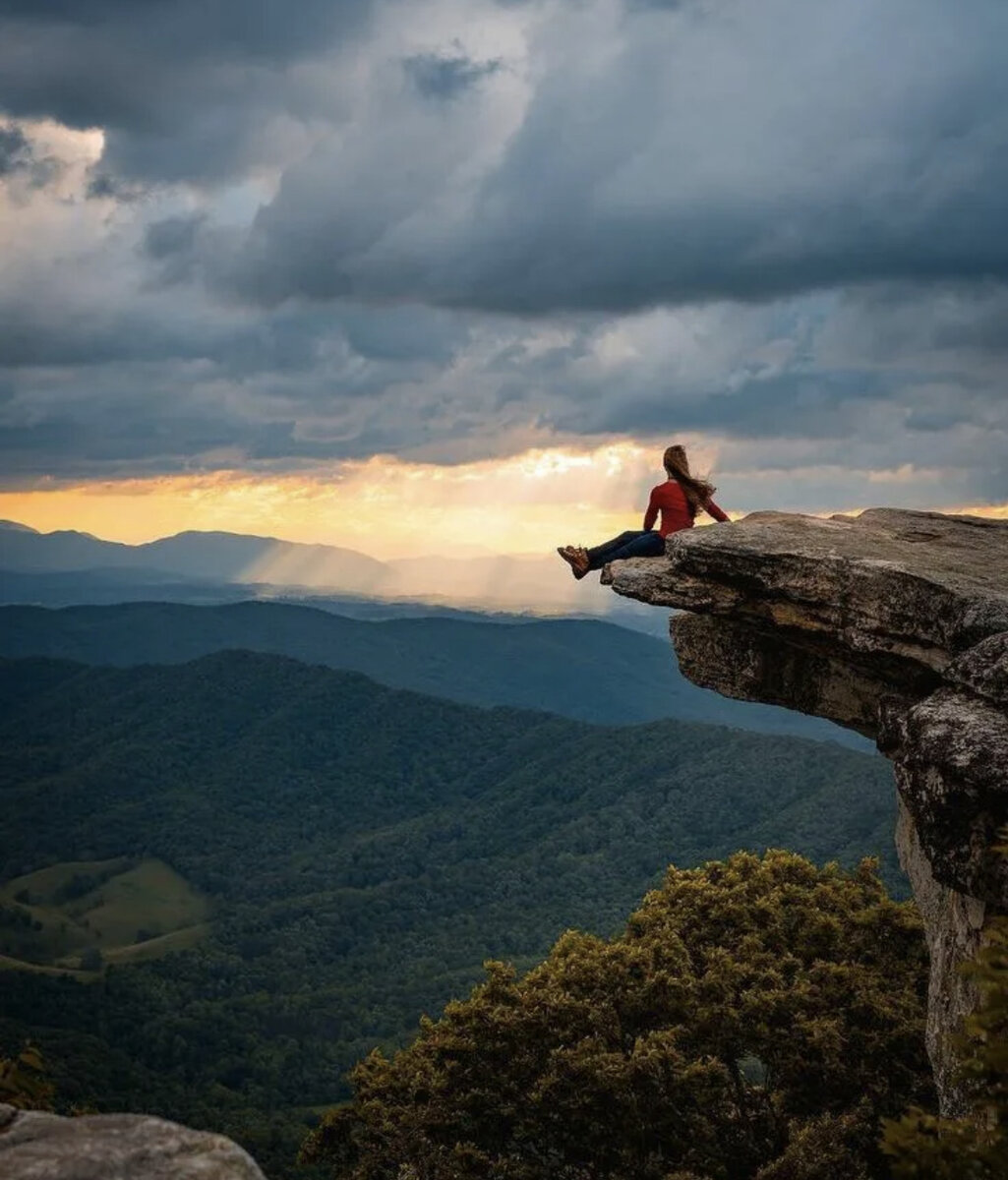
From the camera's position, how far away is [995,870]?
15.7m

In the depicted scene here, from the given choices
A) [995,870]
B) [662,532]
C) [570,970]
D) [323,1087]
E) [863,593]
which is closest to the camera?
[995,870]

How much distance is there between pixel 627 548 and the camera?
2477cm

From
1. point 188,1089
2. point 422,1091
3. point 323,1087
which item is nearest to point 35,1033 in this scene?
point 188,1089

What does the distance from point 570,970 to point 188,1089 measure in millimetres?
162328

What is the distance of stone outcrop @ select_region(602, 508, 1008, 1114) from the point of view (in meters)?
16.0

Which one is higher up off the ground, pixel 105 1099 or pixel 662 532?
pixel 662 532

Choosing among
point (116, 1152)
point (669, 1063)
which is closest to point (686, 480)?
point (669, 1063)

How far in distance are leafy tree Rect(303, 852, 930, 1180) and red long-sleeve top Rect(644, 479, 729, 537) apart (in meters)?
13.1

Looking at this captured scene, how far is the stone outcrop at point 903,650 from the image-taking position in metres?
16.0

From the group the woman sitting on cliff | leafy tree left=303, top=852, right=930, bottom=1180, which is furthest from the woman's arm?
leafy tree left=303, top=852, right=930, bottom=1180

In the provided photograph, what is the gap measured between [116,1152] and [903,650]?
50.4 feet

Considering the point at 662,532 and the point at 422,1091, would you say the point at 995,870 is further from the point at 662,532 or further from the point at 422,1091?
the point at 422,1091

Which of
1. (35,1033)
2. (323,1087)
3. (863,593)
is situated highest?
(863,593)

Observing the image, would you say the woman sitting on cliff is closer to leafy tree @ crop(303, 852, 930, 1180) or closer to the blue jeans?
the blue jeans
